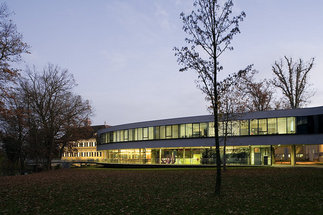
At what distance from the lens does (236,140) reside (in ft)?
147

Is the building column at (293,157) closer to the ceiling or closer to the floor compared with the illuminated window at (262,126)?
closer to the floor

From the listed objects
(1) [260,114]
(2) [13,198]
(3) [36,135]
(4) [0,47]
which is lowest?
(2) [13,198]

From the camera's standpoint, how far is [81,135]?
1928 inches

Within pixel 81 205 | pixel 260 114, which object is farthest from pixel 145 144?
pixel 81 205

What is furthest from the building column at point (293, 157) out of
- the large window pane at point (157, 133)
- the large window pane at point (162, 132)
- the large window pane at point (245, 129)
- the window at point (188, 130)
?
the large window pane at point (157, 133)

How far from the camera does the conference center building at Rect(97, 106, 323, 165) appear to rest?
40156mm

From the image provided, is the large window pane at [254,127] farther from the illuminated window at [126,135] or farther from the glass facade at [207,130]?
the illuminated window at [126,135]

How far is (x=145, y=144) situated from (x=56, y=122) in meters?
17.3

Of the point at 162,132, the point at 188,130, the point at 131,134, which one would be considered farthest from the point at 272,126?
the point at 131,134

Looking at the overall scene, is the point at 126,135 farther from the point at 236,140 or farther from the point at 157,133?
the point at 236,140

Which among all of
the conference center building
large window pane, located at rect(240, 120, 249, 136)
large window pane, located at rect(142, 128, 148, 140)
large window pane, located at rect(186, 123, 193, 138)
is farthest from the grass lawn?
large window pane, located at rect(142, 128, 148, 140)

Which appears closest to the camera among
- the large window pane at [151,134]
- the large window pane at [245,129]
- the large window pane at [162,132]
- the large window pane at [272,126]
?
the large window pane at [272,126]

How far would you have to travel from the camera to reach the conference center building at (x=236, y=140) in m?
40.2

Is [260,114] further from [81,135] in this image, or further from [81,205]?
[81,205]
